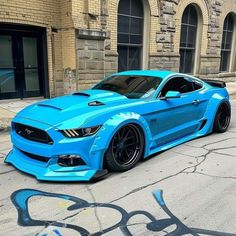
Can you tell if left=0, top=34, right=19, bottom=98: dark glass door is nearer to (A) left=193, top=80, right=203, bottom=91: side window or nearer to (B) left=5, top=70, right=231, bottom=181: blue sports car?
(B) left=5, top=70, right=231, bottom=181: blue sports car

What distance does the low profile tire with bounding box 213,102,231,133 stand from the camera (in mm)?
6371

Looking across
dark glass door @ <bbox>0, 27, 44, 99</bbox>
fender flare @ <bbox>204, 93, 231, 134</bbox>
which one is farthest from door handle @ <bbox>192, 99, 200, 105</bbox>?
dark glass door @ <bbox>0, 27, 44, 99</bbox>

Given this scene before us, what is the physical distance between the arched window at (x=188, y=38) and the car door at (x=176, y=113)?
9648 millimetres

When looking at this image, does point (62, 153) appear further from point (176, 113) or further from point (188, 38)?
point (188, 38)

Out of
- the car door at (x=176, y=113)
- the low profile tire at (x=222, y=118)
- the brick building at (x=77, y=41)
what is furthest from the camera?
the brick building at (x=77, y=41)

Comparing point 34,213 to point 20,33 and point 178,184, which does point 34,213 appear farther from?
point 20,33

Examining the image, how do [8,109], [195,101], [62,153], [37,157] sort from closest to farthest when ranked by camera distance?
[62,153], [37,157], [195,101], [8,109]

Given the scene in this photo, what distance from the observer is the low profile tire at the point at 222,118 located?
251 inches

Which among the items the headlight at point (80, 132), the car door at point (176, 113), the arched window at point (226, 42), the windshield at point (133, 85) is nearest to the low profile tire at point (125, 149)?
the headlight at point (80, 132)

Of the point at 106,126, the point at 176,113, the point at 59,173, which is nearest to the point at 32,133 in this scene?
the point at 59,173

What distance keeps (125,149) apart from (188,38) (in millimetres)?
12200

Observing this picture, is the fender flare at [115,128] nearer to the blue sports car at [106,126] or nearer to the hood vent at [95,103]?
the blue sports car at [106,126]

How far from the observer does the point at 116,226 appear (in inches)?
115

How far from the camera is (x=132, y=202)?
3416mm
